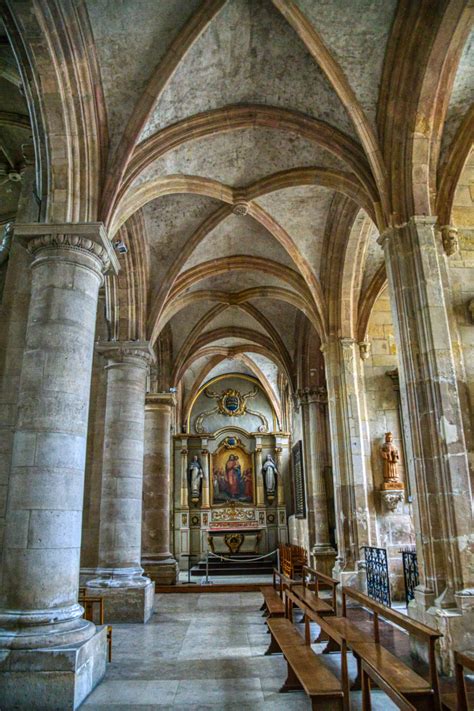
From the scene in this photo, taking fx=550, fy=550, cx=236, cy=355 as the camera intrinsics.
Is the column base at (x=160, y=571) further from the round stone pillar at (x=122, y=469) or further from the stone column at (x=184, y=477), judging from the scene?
the stone column at (x=184, y=477)

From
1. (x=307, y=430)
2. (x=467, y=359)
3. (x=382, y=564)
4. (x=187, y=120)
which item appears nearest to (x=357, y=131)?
(x=187, y=120)

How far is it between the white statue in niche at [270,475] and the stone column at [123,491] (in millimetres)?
12946

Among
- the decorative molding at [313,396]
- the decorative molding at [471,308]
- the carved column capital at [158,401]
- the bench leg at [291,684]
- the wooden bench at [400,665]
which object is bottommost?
the bench leg at [291,684]

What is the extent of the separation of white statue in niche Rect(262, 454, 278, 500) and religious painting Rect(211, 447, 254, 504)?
69 centimetres

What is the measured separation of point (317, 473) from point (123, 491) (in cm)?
639

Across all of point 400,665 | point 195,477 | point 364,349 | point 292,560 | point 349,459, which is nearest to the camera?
point 400,665

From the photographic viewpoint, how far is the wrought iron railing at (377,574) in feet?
30.1

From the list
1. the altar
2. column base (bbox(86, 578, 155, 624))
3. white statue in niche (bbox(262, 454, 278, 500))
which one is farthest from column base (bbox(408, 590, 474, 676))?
white statue in niche (bbox(262, 454, 278, 500))

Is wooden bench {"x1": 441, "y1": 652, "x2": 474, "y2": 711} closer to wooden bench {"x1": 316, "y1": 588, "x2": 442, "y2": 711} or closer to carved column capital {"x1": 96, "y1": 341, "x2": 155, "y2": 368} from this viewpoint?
wooden bench {"x1": 316, "y1": 588, "x2": 442, "y2": 711}

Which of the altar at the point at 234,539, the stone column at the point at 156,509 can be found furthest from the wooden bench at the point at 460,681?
the altar at the point at 234,539

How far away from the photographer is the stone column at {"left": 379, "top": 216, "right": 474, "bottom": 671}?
5.92 m

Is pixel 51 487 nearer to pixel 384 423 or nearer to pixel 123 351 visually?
pixel 123 351

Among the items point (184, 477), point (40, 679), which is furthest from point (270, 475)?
point (40, 679)

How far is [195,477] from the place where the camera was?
22.4m
